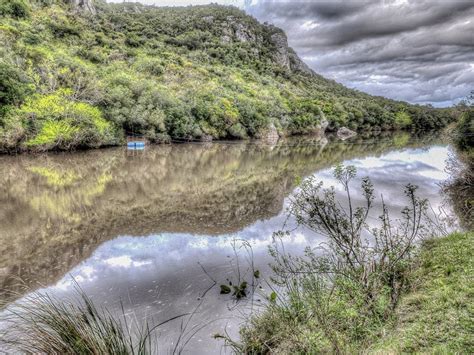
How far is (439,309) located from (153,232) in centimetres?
959

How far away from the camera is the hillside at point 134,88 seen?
33750 mm

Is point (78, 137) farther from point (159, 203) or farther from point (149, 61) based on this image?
point (149, 61)

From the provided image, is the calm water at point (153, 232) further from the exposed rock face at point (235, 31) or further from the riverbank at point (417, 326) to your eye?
the exposed rock face at point (235, 31)

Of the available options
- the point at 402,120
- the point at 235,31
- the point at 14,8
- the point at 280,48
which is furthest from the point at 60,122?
the point at 280,48

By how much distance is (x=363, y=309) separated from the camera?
548 cm

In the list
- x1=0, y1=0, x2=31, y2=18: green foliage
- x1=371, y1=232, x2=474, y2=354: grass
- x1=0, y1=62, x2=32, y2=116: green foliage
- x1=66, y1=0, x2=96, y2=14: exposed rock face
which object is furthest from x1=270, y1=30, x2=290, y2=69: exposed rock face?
x1=371, y1=232, x2=474, y2=354: grass

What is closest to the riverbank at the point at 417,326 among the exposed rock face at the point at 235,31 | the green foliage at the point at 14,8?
the green foliage at the point at 14,8

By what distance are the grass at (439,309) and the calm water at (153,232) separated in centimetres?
269

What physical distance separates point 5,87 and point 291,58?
139554 mm

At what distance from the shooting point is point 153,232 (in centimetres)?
1255

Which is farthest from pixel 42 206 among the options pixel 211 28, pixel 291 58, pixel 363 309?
pixel 291 58

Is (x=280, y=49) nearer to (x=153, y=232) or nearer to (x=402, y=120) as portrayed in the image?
(x=402, y=120)

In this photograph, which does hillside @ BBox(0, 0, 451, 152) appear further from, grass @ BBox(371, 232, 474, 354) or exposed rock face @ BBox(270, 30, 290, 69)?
grass @ BBox(371, 232, 474, 354)

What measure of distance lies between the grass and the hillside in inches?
1346
